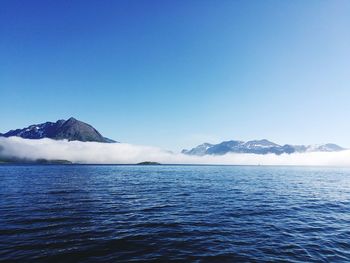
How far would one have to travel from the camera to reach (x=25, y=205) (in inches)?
1596

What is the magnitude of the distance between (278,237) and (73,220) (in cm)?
2461

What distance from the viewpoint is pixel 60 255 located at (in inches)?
760

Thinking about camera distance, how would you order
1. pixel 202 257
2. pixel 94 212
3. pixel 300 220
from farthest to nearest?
pixel 94 212 < pixel 300 220 < pixel 202 257

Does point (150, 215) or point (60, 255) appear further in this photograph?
point (150, 215)

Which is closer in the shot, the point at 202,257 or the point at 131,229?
the point at 202,257

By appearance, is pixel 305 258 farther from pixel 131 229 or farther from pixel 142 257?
pixel 131 229

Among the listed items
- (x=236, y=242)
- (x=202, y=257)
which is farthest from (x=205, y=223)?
(x=202, y=257)

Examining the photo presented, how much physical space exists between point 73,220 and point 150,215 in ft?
33.3

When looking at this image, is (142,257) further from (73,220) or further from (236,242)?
(73,220)

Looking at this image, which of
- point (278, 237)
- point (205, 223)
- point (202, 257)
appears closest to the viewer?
point (202, 257)

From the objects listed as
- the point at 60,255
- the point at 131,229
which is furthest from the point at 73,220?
the point at 60,255

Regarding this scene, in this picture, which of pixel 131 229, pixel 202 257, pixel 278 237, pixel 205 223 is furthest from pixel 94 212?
pixel 278 237

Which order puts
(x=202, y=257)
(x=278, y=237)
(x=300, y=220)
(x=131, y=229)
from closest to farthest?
(x=202, y=257)
(x=278, y=237)
(x=131, y=229)
(x=300, y=220)

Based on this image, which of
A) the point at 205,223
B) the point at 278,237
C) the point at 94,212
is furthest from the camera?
the point at 94,212
